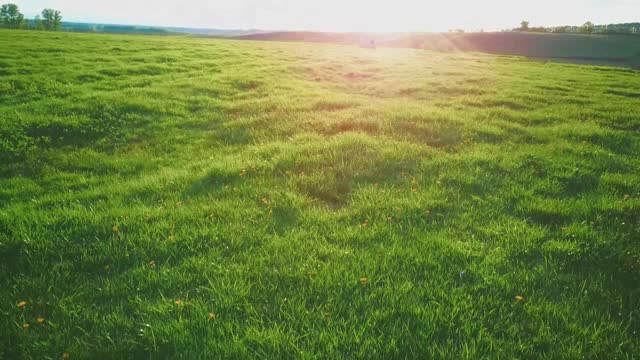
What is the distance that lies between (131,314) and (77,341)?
1.65ft

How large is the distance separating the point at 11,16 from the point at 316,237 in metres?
170

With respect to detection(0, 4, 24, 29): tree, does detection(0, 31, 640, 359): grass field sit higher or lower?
lower

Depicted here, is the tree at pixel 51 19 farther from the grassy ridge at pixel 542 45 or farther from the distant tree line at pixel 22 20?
the grassy ridge at pixel 542 45

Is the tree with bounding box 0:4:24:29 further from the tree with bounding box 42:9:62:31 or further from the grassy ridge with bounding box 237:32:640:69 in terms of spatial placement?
the grassy ridge with bounding box 237:32:640:69

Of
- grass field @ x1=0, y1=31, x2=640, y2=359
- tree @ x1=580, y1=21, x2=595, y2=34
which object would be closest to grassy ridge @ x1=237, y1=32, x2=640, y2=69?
tree @ x1=580, y1=21, x2=595, y2=34

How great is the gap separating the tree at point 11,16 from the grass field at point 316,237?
509 feet

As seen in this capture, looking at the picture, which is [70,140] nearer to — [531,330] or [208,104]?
[208,104]

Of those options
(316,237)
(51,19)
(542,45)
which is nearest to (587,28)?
(542,45)

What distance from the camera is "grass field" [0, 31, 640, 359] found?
148 inches

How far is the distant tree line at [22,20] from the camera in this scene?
127562 mm

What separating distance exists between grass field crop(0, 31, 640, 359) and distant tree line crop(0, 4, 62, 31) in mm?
150373

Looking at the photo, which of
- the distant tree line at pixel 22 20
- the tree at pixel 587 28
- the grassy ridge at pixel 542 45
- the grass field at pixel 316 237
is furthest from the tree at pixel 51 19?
the tree at pixel 587 28

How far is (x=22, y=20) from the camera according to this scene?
13125 cm

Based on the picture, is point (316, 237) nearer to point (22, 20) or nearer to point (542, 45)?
point (542, 45)
